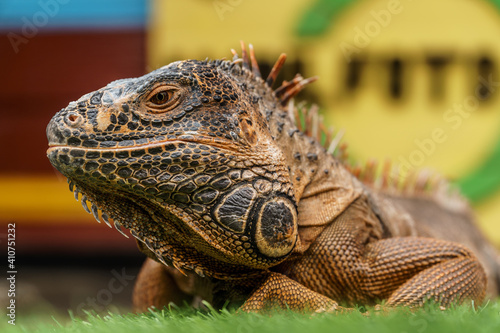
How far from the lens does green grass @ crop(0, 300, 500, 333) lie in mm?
2438

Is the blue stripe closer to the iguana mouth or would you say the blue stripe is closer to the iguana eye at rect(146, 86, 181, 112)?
Answer: the iguana eye at rect(146, 86, 181, 112)

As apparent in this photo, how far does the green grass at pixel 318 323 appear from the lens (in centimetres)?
244

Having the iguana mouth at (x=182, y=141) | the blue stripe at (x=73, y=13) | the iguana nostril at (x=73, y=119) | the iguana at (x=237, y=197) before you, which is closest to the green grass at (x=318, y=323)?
the iguana at (x=237, y=197)

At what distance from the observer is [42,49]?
8.94 metres

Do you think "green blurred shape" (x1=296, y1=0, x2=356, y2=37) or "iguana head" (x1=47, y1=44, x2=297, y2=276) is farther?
"green blurred shape" (x1=296, y1=0, x2=356, y2=37)

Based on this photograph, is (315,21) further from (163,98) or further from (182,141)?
(182,141)

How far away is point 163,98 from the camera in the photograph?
3076 millimetres

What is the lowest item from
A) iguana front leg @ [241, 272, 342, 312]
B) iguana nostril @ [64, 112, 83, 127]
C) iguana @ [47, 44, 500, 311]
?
iguana front leg @ [241, 272, 342, 312]

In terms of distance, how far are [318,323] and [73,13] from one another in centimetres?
755

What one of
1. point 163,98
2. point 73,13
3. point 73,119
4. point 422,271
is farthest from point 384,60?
point 73,119

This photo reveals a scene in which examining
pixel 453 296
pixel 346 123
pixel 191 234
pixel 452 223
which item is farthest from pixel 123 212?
pixel 346 123

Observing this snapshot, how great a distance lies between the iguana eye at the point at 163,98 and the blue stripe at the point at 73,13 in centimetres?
585

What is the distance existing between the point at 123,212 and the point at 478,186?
6.42 meters

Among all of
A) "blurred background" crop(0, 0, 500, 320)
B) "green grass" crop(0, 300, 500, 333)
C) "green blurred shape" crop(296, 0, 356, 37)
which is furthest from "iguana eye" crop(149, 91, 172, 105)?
"green blurred shape" crop(296, 0, 356, 37)
